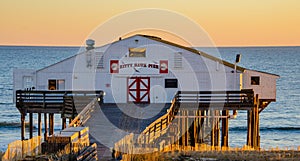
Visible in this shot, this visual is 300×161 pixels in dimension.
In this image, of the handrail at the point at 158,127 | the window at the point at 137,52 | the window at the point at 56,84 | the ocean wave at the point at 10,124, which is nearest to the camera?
the handrail at the point at 158,127

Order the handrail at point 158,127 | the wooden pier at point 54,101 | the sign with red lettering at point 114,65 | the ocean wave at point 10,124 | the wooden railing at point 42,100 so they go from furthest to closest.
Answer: the ocean wave at point 10,124
the sign with red lettering at point 114,65
the wooden railing at point 42,100
the wooden pier at point 54,101
the handrail at point 158,127

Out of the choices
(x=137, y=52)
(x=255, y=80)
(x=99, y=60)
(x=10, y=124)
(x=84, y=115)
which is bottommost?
(x=10, y=124)

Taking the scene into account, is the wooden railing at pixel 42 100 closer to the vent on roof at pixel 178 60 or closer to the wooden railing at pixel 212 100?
the wooden railing at pixel 212 100

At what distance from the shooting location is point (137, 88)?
42625mm

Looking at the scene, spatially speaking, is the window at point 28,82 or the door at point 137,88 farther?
the window at point 28,82

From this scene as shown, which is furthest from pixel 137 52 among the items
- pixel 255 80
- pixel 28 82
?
pixel 255 80

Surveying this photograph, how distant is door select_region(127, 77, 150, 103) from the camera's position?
42.5m

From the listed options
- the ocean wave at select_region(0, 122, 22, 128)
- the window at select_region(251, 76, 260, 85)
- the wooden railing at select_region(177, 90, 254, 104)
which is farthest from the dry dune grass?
the ocean wave at select_region(0, 122, 22, 128)

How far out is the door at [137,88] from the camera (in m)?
42.5

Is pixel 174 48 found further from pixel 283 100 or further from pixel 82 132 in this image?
pixel 283 100

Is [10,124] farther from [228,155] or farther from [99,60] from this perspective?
[228,155]

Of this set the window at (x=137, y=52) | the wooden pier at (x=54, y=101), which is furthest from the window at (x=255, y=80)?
the wooden pier at (x=54, y=101)

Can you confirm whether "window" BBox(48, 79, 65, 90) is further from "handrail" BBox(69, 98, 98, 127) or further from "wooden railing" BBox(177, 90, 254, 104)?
"wooden railing" BBox(177, 90, 254, 104)

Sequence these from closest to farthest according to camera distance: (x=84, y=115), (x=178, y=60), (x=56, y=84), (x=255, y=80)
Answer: (x=84, y=115), (x=178, y=60), (x=56, y=84), (x=255, y=80)
